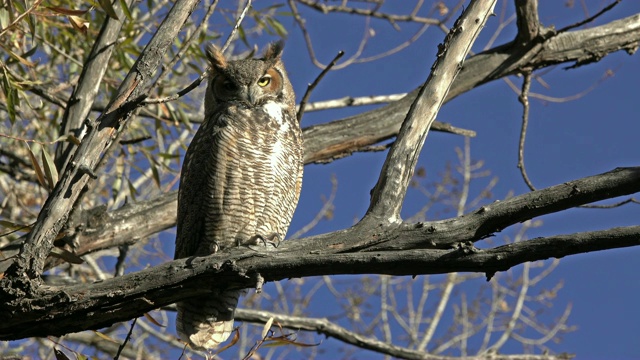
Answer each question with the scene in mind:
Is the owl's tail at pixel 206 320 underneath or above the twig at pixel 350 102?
underneath

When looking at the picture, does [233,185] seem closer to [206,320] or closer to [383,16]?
[206,320]

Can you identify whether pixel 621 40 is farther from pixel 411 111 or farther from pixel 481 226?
pixel 481 226

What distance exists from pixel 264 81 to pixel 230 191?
58 centimetres

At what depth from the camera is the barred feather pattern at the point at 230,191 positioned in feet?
9.91

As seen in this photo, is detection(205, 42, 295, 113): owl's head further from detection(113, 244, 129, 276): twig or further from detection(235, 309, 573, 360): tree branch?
detection(235, 309, 573, 360): tree branch

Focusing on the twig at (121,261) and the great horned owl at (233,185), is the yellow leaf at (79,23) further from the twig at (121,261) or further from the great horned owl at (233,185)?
the twig at (121,261)

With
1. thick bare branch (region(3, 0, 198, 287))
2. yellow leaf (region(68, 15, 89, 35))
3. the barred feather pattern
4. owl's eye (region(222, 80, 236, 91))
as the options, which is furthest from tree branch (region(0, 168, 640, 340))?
owl's eye (region(222, 80, 236, 91))

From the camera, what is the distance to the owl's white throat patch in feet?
10.5

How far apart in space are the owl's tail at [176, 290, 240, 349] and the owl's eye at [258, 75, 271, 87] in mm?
861

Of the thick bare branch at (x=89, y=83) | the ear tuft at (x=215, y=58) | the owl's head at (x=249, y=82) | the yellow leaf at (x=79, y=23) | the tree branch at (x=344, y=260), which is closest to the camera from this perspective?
the tree branch at (x=344, y=260)

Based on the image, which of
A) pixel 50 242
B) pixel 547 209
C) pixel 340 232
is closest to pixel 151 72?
pixel 50 242

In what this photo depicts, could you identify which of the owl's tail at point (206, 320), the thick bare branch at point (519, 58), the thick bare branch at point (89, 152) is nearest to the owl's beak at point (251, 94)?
the thick bare branch at point (519, 58)

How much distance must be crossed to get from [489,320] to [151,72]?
6889 millimetres

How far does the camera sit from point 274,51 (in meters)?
3.51
